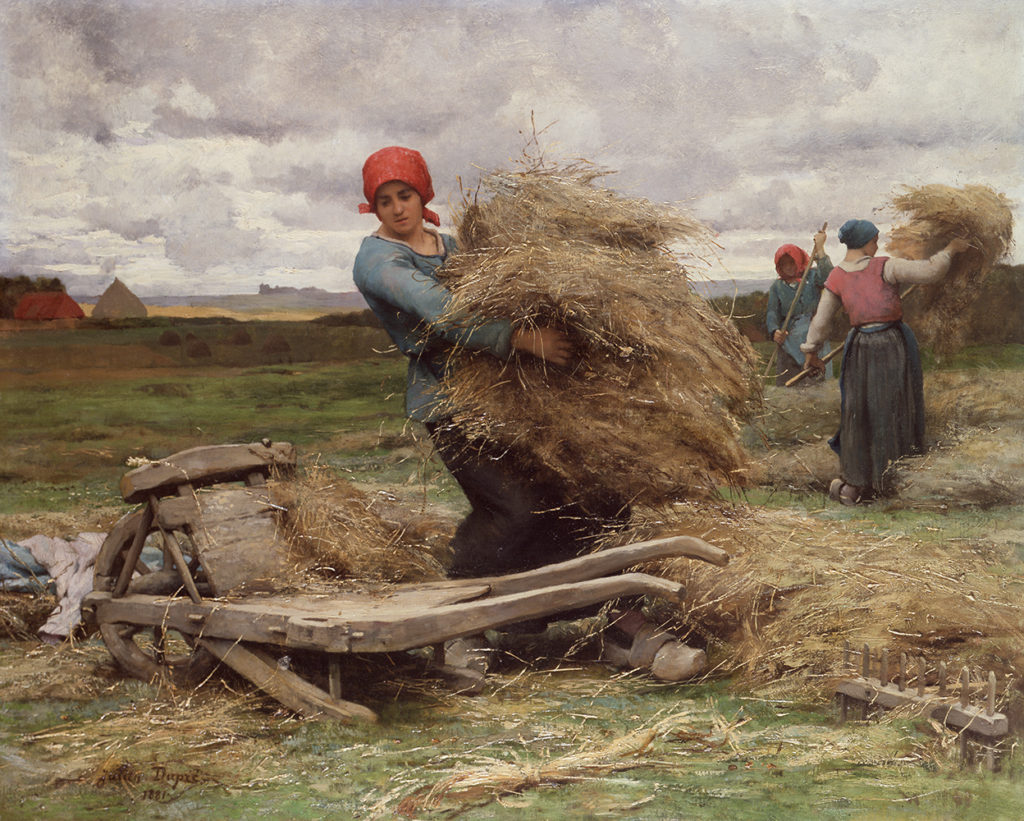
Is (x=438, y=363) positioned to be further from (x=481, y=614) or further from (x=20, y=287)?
(x=20, y=287)

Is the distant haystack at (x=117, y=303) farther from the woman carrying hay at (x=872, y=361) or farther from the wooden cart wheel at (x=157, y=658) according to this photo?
the woman carrying hay at (x=872, y=361)

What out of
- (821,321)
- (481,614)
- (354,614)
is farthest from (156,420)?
(821,321)

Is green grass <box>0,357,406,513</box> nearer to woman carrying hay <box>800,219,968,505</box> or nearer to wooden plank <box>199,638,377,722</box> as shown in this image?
wooden plank <box>199,638,377,722</box>

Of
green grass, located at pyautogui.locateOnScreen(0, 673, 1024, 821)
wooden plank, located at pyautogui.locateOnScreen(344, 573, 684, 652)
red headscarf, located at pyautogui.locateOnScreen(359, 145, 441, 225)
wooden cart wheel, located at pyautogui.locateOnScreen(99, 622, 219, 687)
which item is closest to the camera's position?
wooden plank, located at pyautogui.locateOnScreen(344, 573, 684, 652)

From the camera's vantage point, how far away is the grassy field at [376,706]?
9.86 ft

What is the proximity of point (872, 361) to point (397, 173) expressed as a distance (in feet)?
6.65

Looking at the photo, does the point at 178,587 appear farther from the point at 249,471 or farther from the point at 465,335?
the point at 465,335

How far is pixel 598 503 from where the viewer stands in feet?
11.7

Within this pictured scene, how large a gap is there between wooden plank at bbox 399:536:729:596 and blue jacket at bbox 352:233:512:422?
0.67 m

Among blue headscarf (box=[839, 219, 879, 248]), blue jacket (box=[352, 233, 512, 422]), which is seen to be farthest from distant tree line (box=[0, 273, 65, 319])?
blue headscarf (box=[839, 219, 879, 248])

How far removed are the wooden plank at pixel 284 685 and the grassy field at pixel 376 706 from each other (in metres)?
0.05

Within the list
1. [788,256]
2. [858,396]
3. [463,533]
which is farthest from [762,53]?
[463,533]

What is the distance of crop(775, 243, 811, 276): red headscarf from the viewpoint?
12.3 feet

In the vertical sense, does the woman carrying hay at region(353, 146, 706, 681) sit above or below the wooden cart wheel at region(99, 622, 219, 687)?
above
